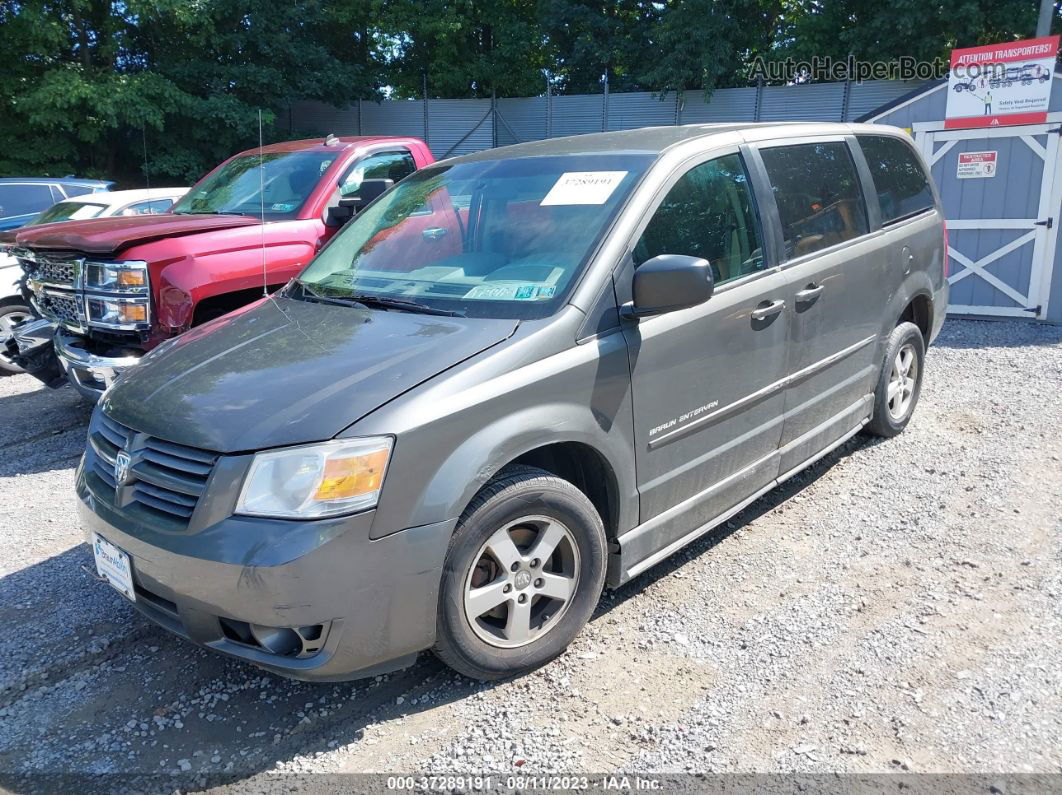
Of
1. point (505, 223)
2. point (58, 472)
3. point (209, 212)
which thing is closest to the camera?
point (505, 223)

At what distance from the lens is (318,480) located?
2.51 metres

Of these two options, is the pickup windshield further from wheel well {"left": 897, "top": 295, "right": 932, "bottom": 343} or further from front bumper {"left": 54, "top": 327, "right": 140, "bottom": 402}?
wheel well {"left": 897, "top": 295, "right": 932, "bottom": 343}

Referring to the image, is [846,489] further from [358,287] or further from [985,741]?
[358,287]

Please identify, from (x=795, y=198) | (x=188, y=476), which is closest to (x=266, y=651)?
(x=188, y=476)

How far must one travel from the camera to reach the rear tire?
504 cm

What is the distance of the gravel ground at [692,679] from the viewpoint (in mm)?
2693

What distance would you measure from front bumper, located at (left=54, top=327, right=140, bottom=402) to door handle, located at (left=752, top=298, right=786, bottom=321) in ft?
11.8

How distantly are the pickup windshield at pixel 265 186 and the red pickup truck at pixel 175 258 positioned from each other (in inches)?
0.5

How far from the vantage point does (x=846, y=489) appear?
15.6ft

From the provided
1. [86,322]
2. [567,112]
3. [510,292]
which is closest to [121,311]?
[86,322]

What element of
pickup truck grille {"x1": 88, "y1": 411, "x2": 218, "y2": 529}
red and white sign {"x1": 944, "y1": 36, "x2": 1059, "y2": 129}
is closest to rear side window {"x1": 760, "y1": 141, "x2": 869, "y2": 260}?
pickup truck grille {"x1": 88, "y1": 411, "x2": 218, "y2": 529}

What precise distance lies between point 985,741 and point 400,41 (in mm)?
29019

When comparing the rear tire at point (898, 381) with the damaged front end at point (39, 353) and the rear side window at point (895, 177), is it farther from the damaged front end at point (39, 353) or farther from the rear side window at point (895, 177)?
the damaged front end at point (39, 353)

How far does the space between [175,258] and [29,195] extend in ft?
22.6
